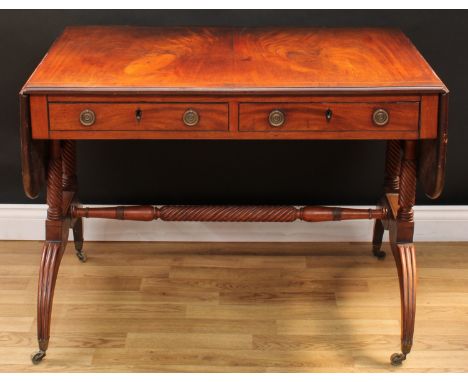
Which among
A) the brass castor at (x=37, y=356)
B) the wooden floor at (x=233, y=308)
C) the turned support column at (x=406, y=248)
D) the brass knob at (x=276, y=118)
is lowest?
the wooden floor at (x=233, y=308)

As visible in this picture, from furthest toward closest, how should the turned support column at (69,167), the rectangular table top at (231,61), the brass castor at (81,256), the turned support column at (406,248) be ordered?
the brass castor at (81,256), the turned support column at (69,167), the turned support column at (406,248), the rectangular table top at (231,61)

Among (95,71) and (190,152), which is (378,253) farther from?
(95,71)

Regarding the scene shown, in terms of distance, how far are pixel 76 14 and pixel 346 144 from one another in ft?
3.61

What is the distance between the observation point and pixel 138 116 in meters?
2.24

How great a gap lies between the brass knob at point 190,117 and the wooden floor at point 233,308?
2.51ft

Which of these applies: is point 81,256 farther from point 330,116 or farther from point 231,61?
point 330,116

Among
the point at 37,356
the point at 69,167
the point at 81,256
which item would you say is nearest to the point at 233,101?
the point at 69,167

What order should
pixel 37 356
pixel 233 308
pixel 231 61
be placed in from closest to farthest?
pixel 231 61
pixel 37 356
pixel 233 308

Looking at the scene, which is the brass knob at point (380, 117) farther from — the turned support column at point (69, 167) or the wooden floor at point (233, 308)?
the turned support column at point (69, 167)

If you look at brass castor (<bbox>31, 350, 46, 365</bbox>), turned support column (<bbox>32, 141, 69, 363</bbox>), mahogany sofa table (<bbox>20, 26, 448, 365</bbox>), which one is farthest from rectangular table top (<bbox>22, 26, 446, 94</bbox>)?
brass castor (<bbox>31, 350, 46, 365</bbox>)

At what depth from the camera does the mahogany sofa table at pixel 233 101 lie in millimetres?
2227

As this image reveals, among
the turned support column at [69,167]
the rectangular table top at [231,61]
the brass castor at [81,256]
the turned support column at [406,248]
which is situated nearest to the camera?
the rectangular table top at [231,61]

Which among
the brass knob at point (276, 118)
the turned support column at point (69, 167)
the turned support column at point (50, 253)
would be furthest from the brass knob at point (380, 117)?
the turned support column at point (69, 167)

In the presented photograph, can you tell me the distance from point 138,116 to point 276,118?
372 millimetres
